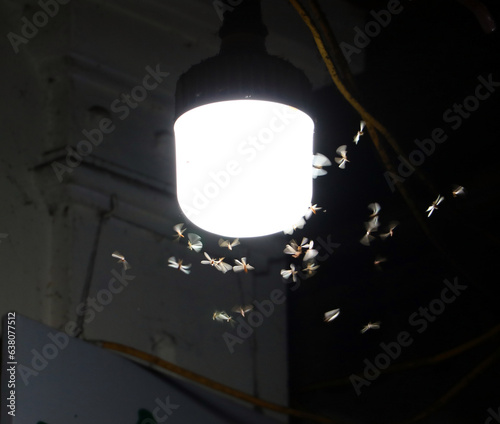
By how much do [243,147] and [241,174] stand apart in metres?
0.04

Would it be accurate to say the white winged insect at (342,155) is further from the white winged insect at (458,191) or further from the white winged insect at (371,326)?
the white winged insect at (371,326)

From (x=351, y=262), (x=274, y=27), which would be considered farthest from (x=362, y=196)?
(x=274, y=27)

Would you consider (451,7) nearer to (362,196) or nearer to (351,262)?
(362,196)

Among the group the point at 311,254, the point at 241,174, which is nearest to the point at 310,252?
the point at 311,254

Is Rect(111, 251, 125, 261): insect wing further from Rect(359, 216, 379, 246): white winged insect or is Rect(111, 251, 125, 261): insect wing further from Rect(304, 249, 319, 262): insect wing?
Rect(359, 216, 379, 246): white winged insect

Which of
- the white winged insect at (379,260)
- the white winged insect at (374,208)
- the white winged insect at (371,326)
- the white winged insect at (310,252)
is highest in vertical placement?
the white winged insect at (374,208)

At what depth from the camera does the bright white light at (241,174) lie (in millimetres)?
1001

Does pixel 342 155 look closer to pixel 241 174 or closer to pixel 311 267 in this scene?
pixel 311 267

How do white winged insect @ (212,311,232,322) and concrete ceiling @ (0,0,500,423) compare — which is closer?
concrete ceiling @ (0,0,500,423)

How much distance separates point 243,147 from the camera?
3.27 feet

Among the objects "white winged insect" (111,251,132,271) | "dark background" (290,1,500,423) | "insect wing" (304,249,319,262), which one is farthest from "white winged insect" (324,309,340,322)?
"white winged insect" (111,251,132,271)

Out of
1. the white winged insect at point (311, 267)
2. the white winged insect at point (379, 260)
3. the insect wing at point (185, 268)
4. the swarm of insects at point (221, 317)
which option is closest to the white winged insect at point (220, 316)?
the swarm of insects at point (221, 317)

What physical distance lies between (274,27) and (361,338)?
697 mm

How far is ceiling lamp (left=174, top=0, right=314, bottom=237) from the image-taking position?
0.99m
